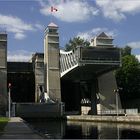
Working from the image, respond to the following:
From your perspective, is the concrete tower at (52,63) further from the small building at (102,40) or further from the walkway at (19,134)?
the walkway at (19,134)

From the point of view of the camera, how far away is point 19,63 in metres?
105

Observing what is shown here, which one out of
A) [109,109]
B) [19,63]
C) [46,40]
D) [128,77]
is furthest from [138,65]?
[19,63]

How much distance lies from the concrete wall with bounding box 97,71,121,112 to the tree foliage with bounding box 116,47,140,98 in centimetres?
507

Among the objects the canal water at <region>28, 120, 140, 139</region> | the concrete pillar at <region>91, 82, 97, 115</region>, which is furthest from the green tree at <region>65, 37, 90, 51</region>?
the canal water at <region>28, 120, 140, 139</region>

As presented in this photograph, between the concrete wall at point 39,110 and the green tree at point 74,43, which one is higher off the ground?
the green tree at point 74,43

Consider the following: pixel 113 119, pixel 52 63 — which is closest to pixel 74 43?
pixel 52 63

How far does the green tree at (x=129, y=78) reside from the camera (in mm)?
96312

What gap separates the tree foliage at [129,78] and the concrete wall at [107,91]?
5.07 m

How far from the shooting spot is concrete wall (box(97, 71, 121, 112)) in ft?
294

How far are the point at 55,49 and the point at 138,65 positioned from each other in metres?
20.2

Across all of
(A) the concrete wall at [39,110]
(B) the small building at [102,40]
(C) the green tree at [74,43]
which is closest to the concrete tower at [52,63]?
(A) the concrete wall at [39,110]

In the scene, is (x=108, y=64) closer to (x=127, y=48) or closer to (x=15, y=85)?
(x=15, y=85)

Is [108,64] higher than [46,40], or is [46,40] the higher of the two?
[46,40]

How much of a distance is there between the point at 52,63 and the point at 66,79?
26.0 feet
